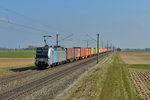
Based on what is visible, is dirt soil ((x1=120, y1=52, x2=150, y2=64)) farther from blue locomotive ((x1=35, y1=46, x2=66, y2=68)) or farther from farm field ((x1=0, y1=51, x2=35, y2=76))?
farm field ((x1=0, y1=51, x2=35, y2=76))

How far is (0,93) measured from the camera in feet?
42.3

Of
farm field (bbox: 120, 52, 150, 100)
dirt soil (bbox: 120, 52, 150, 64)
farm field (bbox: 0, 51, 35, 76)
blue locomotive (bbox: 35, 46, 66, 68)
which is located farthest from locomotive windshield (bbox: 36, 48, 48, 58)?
dirt soil (bbox: 120, 52, 150, 64)

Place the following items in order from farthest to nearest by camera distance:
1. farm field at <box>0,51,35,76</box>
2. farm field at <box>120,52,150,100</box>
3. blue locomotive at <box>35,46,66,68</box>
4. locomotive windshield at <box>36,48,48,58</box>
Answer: locomotive windshield at <box>36,48,48,58</box> < blue locomotive at <box>35,46,66,68</box> < farm field at <box>0,51,35,76</box> < farm field at <box>120,52,150,100</box>

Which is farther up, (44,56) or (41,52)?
(41,52)

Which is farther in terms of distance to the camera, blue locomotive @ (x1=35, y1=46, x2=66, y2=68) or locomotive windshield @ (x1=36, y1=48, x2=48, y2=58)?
locomotive windshield @ (x1=36, y1=48, x2=48, y2=58)

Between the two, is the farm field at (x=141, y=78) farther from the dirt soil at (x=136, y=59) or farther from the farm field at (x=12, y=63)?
the farm field at (x=12, y=63)

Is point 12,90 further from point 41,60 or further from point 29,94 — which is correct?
point 41,60

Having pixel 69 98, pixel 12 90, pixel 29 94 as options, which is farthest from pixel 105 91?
pixel 12 90

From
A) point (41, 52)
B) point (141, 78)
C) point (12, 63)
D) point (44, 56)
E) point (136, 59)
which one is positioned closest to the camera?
point (141, 78)

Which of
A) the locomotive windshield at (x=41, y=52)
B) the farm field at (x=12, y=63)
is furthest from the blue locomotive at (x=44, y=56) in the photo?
the farm field at (x=12, y=63)

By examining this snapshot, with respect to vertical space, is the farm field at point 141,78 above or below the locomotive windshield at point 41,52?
below

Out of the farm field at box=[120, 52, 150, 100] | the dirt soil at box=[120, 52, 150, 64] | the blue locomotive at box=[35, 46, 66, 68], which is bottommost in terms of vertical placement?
the farm field at box=[120, 52, 150, 100]

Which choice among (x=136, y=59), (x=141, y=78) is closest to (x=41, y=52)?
(x=141, y=78)

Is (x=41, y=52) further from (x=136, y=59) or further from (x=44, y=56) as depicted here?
(x=136, y=59)
